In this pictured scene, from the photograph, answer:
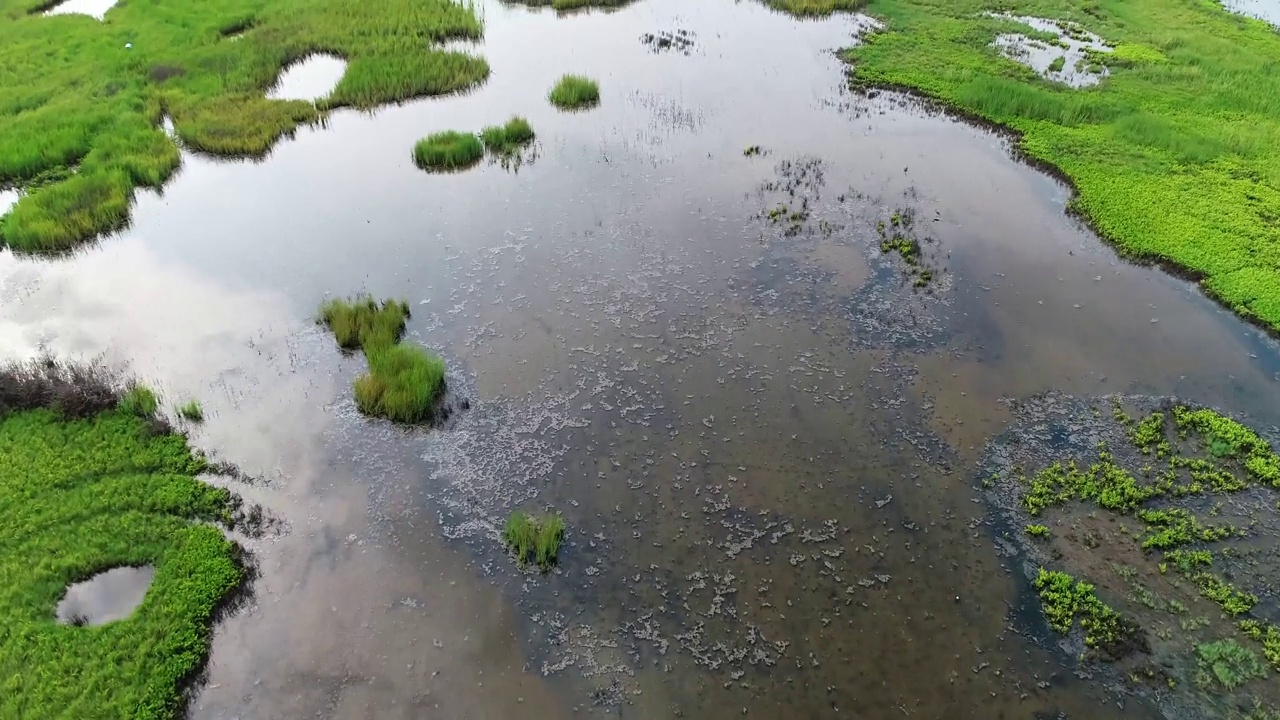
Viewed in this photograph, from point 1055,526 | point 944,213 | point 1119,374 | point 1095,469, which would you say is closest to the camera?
point 1055,526

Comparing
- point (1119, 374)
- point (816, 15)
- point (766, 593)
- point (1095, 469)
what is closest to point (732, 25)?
point (816, 15)

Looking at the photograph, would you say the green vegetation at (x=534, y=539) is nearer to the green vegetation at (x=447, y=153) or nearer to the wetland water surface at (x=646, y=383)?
the wetland water surface at (x=646, y=383)

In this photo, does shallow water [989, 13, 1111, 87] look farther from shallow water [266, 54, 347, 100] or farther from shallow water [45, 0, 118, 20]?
shallow water [45, 0, 118, 20]

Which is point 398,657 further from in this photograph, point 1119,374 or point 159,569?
point 1119,374

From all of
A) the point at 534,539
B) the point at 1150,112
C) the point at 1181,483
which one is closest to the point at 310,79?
the point at 534,539

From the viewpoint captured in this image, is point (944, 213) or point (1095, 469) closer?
point (1095, 469)

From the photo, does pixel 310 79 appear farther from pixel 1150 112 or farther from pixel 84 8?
pixel 1150 112

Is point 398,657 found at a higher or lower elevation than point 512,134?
lower
